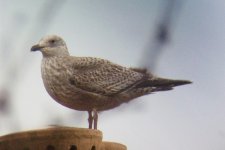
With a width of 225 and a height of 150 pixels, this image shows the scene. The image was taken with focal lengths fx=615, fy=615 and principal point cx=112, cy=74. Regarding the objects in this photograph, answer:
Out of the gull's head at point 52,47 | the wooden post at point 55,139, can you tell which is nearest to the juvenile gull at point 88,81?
the gull's head at point 52,47

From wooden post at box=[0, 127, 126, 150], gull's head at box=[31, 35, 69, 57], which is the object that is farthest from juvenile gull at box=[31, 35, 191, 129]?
wooden post at box=[0, 127, 126, 150]

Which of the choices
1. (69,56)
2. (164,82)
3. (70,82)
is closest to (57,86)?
(70,82)

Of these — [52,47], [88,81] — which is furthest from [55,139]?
[52,47]

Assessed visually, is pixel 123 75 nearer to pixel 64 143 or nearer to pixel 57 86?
pixel 57 86

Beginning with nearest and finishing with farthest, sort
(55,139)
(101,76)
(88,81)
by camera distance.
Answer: (55,139) → (88,81) → (101,76)

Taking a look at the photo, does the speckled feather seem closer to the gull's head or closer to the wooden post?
the gull's head

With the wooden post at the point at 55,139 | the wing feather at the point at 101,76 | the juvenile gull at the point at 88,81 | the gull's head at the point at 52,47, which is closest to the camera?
the wooden post at the point at 55,139

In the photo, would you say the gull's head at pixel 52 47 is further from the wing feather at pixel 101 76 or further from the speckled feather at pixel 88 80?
the wing feather at pixel 101 76

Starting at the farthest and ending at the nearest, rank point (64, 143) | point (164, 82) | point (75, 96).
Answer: point (164, 82) → point (75, 96) → point (64, 143)

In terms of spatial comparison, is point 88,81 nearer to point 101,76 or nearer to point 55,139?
point 101,76
